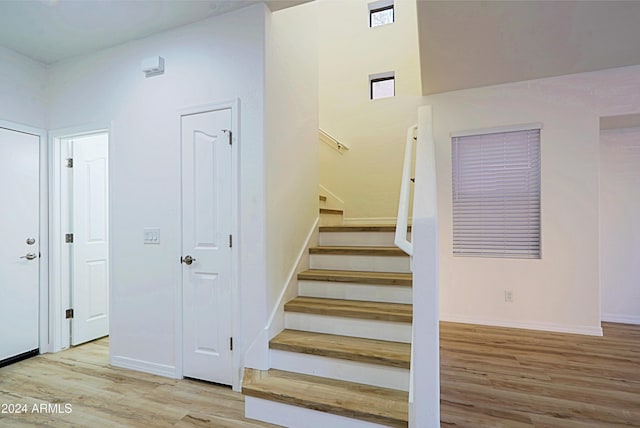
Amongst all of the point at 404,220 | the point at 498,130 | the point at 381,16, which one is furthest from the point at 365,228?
the point at 381,16

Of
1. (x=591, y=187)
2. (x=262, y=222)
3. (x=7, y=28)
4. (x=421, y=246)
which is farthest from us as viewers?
(x=591, y=187)

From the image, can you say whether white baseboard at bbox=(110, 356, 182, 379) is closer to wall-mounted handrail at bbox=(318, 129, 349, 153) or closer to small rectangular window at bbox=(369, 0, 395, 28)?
wall-mounted handrail at bbox=(318, 129, 349, 153)

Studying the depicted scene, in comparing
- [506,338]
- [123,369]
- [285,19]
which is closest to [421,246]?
[285,19]

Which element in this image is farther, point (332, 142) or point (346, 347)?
point (332, 142)

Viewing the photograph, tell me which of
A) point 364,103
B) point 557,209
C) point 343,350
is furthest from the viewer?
point 364,103

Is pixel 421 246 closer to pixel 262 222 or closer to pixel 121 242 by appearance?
pixel 262 222

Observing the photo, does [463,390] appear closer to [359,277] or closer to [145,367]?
[359,277]

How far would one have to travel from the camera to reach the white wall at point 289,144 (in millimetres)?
2289

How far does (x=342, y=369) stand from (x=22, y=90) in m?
3.64

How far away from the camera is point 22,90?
9.39ft

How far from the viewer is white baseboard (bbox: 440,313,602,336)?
3.20 m

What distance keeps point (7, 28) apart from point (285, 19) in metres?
2.16

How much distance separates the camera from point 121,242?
2.68m

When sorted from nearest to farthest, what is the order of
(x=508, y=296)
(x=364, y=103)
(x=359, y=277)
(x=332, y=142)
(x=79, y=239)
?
(x=359, y=277) → (x=79, y=239) → (x=508, y=296) → (x=332, y=142) → (x=364, y=103)
